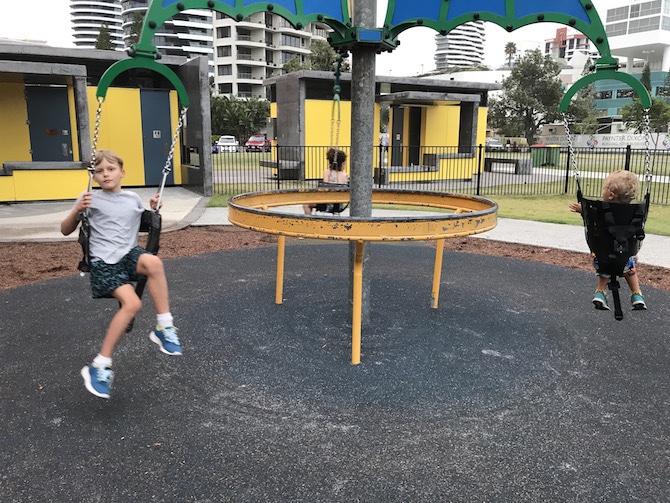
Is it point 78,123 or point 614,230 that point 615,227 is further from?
point 78,123

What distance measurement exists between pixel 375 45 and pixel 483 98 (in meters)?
21.3

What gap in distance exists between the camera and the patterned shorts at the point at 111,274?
3.24 metres

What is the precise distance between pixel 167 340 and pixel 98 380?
0.41 m

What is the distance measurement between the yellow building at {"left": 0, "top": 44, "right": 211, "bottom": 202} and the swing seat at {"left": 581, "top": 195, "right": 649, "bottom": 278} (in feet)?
37.6

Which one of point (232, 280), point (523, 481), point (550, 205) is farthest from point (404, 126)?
point (523, 481)

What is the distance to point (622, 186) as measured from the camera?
13.0ft

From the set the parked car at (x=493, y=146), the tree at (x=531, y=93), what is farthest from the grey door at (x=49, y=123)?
the tree at (x=531, y=93)

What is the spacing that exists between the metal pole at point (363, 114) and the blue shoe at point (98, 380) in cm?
213

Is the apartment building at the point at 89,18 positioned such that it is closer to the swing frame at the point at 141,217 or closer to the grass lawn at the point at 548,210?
the grass lawn at the point at 548,210

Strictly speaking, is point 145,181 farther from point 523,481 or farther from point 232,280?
point 523,481

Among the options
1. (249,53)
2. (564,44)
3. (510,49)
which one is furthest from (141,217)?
(564,44)

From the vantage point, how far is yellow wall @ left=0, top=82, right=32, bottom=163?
14.3m

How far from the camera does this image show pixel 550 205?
13.5m

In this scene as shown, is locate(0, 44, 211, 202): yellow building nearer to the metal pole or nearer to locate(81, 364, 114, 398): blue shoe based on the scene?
the metal pole
